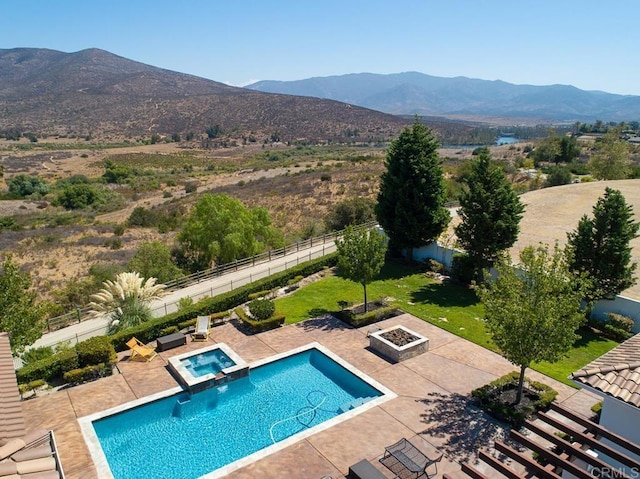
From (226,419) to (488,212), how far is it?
1728 centimetres

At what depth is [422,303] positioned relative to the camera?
23.8 meters

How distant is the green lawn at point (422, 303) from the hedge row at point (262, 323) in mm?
902

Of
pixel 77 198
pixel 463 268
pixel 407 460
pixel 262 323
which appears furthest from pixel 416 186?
pixel 77 198

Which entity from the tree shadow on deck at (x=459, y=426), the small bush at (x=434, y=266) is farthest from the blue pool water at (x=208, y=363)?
the small bush at (x=434, y=266)

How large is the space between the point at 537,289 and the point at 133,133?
154982 mm

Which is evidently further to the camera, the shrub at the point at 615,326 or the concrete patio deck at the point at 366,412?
the shrub at the point at 615,326

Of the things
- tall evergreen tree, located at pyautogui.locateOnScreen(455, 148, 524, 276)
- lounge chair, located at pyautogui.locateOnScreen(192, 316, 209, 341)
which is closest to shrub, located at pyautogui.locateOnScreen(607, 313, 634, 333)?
tall evergreen tree, located at pyautogui.locateOnScreen(455, 148, 524, 276)

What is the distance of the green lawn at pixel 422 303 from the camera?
19.1 meters

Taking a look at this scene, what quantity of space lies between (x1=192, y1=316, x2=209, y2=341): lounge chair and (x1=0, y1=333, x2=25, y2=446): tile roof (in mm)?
9065

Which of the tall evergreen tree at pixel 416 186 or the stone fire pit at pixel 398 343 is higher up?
the tall evergreen tree at pixel 416 186

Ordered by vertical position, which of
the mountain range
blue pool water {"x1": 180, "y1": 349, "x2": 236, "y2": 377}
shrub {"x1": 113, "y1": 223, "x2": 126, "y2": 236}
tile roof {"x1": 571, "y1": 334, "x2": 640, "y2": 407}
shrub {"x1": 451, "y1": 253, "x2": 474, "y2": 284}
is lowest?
shrub {"x1": 113, "y1": 223, "x2": 126, "y2": 236}

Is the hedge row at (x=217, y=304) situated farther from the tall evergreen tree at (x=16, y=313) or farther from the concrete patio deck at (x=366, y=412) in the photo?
the tall evergreen tree at (x=16, y=313)

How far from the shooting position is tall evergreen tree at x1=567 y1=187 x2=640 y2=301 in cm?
1941

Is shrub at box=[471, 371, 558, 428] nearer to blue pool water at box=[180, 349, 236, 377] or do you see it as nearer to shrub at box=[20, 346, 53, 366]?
blue pool water at box=[180, 349, 236, 377]
